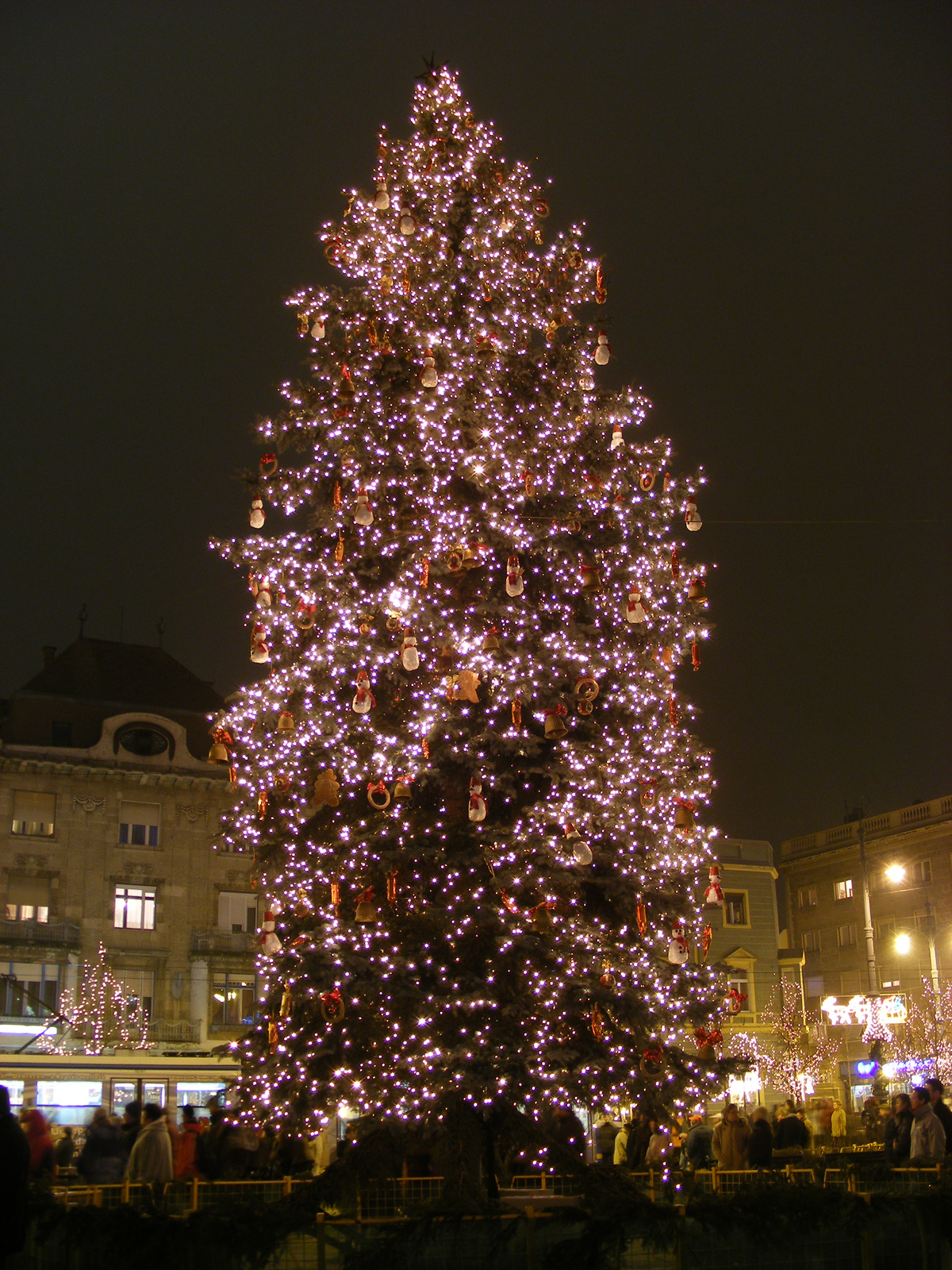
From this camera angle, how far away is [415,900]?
586 inches

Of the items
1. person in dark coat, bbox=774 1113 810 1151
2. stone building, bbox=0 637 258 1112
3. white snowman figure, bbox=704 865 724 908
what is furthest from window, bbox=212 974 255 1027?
white snowman figure, bbox=704 865 724 908

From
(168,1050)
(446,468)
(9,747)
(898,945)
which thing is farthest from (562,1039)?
(898,945)

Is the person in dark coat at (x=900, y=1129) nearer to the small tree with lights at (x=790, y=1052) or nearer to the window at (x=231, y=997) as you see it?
the small tree with lights at (x=790, y=1052)

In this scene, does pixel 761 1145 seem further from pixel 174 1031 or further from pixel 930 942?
pixel 930 942

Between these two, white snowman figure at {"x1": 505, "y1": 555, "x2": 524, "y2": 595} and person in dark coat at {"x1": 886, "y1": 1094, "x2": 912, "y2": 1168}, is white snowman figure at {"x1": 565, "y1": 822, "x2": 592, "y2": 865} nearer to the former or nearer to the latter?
white snowman figure at {"x1": 505, "y1": 555, "x2": 524, "y2": 595}

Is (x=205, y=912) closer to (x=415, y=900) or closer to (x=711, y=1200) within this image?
→ (x=415, y=900)

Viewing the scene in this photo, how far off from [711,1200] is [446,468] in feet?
31.0

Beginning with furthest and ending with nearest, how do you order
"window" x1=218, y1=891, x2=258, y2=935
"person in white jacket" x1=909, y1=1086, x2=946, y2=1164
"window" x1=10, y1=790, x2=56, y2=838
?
"window" x1=218, y1=891, x2=258, y2=935 < "window" x1=10, y1=790, x2=56, y2=838 < "person in white jacket" x1=909, y1=1086, x2=946, y2=1164

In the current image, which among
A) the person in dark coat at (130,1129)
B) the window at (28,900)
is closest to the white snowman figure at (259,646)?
the person in dark coat at (130,1129)

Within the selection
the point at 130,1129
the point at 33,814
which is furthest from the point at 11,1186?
the point at 33,814

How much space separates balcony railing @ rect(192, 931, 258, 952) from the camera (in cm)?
4234

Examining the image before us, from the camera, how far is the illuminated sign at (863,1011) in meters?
40.4

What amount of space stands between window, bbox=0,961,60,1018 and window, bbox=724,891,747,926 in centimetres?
2465

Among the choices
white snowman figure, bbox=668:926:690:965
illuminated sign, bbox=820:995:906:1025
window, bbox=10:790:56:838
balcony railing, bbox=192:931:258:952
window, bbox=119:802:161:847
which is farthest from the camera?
window, bbox=119:802:161:847
